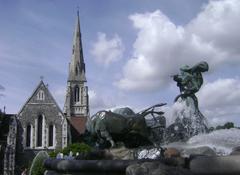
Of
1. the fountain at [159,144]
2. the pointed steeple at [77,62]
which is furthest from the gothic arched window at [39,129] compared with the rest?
the fountain at [159,144]

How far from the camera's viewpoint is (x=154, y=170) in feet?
14.7

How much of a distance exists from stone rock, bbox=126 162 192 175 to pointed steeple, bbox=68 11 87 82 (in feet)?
219

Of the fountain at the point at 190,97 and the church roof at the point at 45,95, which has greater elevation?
the church roof at the point at 45,95

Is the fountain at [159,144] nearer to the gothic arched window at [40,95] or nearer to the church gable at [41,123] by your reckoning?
the church gable at [41,123]

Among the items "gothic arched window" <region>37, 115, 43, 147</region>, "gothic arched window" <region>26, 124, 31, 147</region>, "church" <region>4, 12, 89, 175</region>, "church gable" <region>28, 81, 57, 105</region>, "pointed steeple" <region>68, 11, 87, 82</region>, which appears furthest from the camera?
"pointed steeple" <region>68, 11, 87, 82</region>

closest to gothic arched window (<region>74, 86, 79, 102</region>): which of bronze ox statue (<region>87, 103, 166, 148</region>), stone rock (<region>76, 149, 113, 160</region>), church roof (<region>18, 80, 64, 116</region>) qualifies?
church roof (<region>18, 80, 64, 116</region>)

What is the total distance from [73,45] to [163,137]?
63893mm

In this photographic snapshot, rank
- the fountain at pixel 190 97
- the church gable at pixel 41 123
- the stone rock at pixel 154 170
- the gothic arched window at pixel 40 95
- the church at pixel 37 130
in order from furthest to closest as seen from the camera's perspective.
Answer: the gothic arched window at pixel 40 95
the church gable at pixel 41 123
the church at pixel 37 130
the fountain at pixel 190 97
the stone rock at pixel 154 170

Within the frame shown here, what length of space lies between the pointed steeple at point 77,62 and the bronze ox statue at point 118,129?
200 feet

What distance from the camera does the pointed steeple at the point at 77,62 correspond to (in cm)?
7169

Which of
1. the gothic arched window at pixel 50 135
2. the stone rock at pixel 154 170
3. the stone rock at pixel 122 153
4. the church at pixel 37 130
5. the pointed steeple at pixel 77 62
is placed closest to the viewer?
the stone rock at pixel 154 170

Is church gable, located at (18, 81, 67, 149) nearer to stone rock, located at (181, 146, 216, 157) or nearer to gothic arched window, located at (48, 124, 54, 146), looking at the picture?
gothic arched window, located at (48, 124, 54, 146)

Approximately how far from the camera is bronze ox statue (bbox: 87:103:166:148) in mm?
9633

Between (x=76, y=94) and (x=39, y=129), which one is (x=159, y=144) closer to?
(x=39, y=129)
